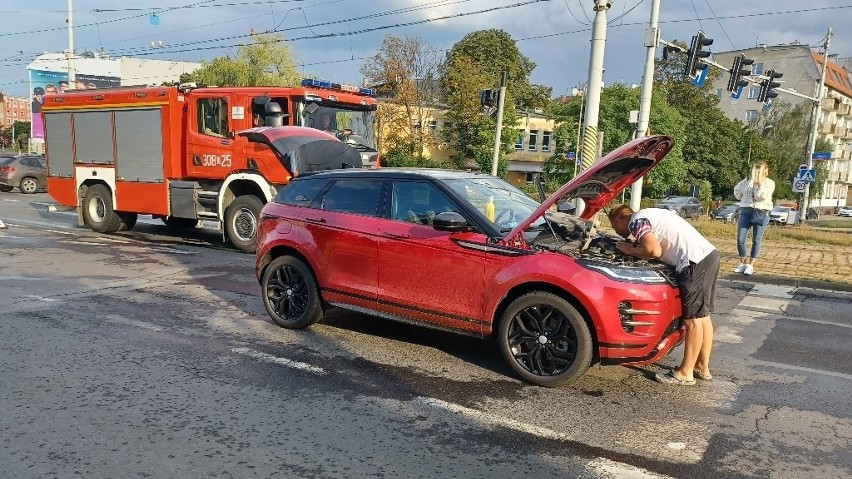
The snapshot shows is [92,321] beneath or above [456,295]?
beneath

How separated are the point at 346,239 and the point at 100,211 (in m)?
10.2

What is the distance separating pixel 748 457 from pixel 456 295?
2.33 meters

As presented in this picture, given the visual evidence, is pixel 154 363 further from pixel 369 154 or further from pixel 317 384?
pixel 369 154

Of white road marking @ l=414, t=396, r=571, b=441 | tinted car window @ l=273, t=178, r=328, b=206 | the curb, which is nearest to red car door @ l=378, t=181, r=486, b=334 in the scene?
white road marking @ l=414, t=396, r=571, b=441

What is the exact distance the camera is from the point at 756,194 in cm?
1023

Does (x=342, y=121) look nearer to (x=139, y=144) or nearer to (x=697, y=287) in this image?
(x=139, y=144)

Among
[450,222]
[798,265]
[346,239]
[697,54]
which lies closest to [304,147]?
[346,239]

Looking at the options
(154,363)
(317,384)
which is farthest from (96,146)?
(317,384)

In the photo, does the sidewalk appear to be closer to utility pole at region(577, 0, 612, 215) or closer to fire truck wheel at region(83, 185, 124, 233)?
utility pole at region(577, 0, 612, 215)

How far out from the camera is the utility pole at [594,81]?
39.9 ft

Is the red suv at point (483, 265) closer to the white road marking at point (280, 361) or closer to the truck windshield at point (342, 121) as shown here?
the white road marking at point (280, 361)

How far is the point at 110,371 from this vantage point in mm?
5043

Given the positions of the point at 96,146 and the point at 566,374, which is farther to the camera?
the point at 96,146

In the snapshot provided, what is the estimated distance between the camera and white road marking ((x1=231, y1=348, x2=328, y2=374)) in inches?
205
